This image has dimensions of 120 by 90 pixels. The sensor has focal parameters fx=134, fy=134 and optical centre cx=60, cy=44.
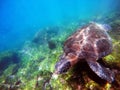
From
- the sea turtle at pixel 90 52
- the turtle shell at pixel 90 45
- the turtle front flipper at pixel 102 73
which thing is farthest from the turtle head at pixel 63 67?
the turtle front flipper at pixel 102 73

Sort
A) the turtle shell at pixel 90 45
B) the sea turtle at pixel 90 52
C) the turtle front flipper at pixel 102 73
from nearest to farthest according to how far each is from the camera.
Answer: the turtle front flipper at pixel 102 73 < the sea turtle at pixel 90 52 < the turtle shell at pixel 90 45

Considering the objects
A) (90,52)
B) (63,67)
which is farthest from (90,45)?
(63,67)

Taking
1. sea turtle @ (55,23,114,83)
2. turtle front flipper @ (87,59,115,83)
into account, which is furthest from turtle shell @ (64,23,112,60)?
turtle front flipper @ (87,59,115,83)

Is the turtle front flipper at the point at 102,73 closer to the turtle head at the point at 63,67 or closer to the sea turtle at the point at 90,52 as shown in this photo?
the sea turtle at the point at 90,52

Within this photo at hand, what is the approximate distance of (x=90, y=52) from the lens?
4.26 meters

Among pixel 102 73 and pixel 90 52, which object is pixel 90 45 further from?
pixel 102 73

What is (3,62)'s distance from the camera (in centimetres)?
1204

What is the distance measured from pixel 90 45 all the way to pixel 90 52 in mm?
276

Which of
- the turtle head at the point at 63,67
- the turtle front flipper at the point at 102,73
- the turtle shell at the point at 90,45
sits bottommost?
the turtle front flipper at the point at 102,73

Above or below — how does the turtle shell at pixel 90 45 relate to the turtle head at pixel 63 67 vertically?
above

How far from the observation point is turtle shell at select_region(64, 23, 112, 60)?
423cm

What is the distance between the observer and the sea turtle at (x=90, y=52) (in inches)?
152

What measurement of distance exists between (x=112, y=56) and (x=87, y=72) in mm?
1267

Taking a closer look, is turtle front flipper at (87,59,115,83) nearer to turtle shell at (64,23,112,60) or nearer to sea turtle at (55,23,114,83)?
sea turtle at (55,23,114,83)
